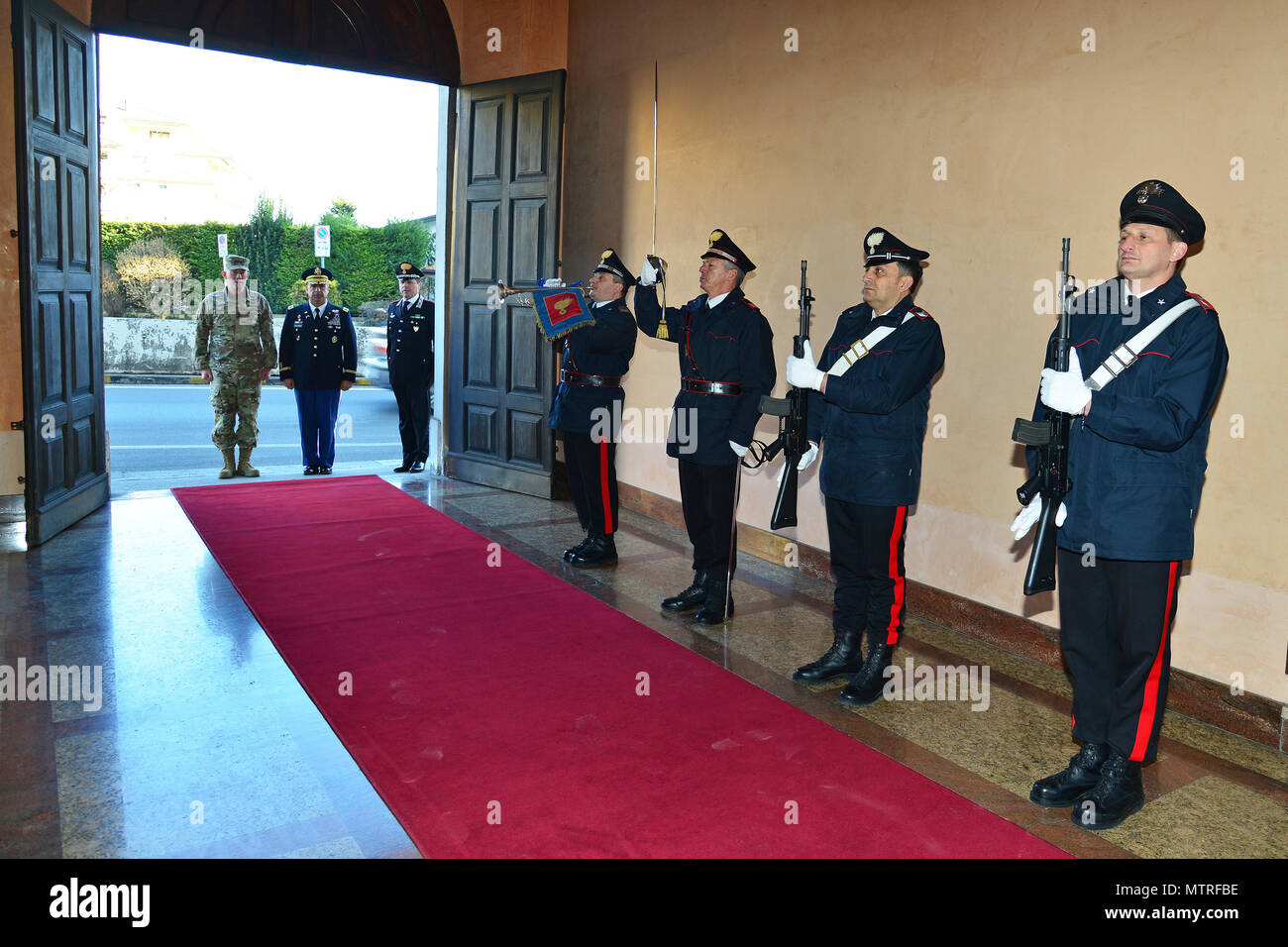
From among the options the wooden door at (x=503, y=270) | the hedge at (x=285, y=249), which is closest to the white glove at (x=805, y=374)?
the wooden door at (x=503, y=270)

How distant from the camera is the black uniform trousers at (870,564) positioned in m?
3.34

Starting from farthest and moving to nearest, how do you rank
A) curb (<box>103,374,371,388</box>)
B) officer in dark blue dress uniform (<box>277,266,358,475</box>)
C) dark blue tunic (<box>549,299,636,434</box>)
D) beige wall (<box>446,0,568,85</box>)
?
curb (<box>103,374,371,388</box>)
officer in dark blue dress uniform (<box>277,266,358,475</box>)
beige wall (<box>446,0,568,85</box>)
dark blue tunic (<box>549,299,636,434</box>)

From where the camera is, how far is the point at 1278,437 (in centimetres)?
306

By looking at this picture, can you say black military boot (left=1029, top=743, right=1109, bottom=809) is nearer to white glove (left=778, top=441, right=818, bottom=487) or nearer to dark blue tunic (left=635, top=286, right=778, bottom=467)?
white glove (left=778, top=441, right=818, bottom=487)

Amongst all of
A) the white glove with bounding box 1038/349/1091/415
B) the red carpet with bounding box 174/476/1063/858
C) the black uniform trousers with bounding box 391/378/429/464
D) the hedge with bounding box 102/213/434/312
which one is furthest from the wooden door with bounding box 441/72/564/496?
the hedge with bounding box 102/213/434/312

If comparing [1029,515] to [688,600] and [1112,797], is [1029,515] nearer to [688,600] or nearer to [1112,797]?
[1112,797]

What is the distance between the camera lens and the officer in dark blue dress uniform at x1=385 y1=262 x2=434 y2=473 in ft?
24.6

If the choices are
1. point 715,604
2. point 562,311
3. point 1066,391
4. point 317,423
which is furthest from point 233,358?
point 1066,391

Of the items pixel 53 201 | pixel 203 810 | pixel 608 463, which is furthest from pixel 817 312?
pixel 53 201

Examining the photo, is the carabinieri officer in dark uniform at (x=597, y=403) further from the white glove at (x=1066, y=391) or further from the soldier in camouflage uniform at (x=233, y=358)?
the soldier in camouflage uniform at (x=233, y=358)

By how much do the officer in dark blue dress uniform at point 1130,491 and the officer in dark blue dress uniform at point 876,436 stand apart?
61 cm

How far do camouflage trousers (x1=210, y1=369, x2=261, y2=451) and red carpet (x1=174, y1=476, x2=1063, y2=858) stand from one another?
239 cm

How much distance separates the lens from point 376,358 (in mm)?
13203

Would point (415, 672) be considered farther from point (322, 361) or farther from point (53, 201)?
point (322, 361)
